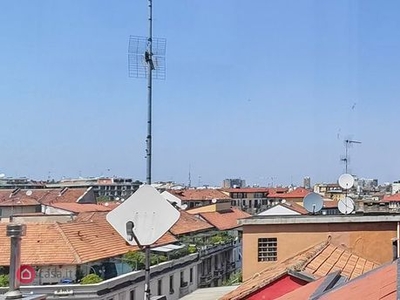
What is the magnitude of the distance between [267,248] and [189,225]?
67.3ft

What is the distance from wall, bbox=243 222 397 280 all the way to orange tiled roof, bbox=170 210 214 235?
57.1ft

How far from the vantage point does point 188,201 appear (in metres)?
52.3

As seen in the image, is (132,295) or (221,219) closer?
(132,295)

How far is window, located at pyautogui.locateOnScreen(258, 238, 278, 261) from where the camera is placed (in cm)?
1302

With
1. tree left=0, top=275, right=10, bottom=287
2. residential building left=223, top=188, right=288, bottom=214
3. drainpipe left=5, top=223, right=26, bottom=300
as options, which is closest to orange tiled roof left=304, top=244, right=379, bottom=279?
drainpipe left=5, top=223, right=26, bottom=300

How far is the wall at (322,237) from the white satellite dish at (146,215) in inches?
304

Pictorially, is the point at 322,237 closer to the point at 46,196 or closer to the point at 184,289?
the point at 184,289

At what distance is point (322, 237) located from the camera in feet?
41.9

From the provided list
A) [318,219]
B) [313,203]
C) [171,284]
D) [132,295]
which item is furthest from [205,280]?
[318,219]

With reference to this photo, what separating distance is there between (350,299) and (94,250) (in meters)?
18.9

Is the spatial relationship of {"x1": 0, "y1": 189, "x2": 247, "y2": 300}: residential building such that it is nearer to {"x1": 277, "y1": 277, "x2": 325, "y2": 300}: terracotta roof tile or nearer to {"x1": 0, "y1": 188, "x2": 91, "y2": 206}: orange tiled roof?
{"x1": 277, "y1": 277, "x2": 325, "y2": 300}: terracotta roof tile

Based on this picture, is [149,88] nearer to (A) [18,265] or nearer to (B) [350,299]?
(A) [18,265]

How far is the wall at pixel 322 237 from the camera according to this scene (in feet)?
41.3

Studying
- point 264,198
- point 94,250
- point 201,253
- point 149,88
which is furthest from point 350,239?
point 264,198
